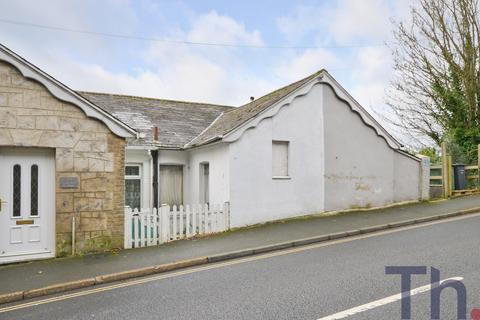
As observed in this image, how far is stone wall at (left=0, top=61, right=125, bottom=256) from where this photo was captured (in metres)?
8.53

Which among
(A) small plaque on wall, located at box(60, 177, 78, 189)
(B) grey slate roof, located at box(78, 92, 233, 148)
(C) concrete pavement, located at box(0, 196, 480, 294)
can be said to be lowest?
(C) concrete pavement, located at box(0, 196, 480, 294)

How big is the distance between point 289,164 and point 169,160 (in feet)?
16.3

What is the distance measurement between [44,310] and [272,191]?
7871 millimetres

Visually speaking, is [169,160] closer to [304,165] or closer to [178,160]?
[178,160]

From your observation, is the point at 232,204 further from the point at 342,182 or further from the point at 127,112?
the point at 127,112

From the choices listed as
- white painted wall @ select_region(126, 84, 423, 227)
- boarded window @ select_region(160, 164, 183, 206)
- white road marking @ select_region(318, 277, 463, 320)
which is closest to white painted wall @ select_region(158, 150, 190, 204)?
white painted wall @ select_region(126, 84, 423, 227)

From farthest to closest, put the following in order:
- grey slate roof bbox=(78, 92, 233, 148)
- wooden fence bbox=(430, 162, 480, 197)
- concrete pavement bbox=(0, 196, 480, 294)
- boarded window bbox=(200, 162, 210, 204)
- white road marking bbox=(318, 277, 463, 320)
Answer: wooden fence bbox=(430, 162, 480, 197)
grey slate roof bbox=(78, 92, 233, 148)
boarded window bbox=(200, 162, 210, 204)
concrete pavement bbox=(0, 196, 480, 294)
white road marking bbox=(318, 277, 463, 320)

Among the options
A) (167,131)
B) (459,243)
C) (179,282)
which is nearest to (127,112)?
(167,131)

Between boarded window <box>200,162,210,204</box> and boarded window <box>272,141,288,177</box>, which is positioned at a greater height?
boarded window <box>272,141,288,177</box>

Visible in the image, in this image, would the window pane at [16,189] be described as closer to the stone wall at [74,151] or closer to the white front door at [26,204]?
the white front door at [26,204]

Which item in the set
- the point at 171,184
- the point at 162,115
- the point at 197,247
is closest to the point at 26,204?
the point at 197,247

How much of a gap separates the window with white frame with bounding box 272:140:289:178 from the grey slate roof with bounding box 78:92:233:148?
13.2ft

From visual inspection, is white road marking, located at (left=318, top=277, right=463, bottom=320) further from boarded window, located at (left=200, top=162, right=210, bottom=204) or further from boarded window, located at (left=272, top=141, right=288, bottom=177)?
boarded window, located at (left=200, top=162, right=210, bottom=204)

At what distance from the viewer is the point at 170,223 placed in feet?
33.7
